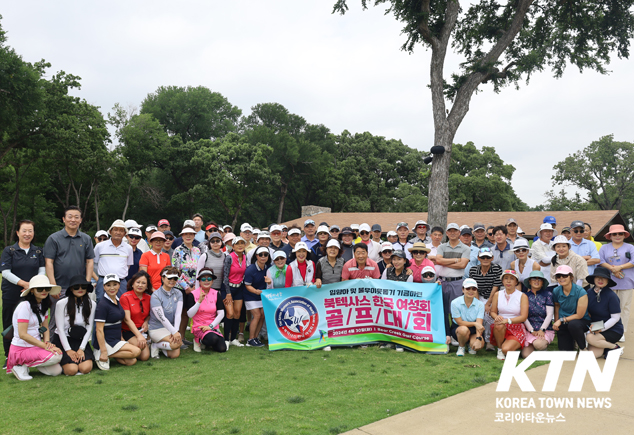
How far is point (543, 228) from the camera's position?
7.98m

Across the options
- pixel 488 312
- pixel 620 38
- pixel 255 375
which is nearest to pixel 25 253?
pixel 255 375

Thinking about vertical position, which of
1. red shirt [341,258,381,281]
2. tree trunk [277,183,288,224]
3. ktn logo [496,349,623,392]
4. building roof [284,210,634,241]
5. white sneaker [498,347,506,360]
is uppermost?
tree trunk [277,183,288,224]

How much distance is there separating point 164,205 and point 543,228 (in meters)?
40.7

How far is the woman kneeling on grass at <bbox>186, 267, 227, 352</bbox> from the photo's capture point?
23.2 ft

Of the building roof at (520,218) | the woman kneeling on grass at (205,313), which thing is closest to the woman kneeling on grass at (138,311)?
the woman kneeling on grass at (205,313)

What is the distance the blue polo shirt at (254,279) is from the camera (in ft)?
24.4

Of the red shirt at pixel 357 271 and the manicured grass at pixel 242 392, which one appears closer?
the manicured grass at pixel 242 392

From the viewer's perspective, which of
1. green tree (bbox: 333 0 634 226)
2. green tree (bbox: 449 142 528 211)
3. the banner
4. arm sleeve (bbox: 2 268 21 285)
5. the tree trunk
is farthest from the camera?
the tree trunk

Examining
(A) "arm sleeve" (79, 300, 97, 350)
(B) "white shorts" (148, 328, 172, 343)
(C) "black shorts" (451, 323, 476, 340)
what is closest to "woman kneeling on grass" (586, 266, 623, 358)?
(C) "black shorts" (451, 323, 476, 340)

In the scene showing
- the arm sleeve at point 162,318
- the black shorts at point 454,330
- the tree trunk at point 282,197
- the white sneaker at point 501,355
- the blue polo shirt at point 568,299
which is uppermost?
the tree trunk at point 282,197

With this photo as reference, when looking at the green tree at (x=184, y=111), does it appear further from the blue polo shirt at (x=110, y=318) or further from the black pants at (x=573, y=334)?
the black pants at (x=573, y=334)

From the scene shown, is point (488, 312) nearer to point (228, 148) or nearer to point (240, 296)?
point (240, 296)

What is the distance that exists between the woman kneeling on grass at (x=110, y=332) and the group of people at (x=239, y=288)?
2 centimetres

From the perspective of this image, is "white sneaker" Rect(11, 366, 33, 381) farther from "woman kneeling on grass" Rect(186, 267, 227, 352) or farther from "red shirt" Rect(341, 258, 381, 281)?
"red shirt" Rect(341, 258, 381, 281)
